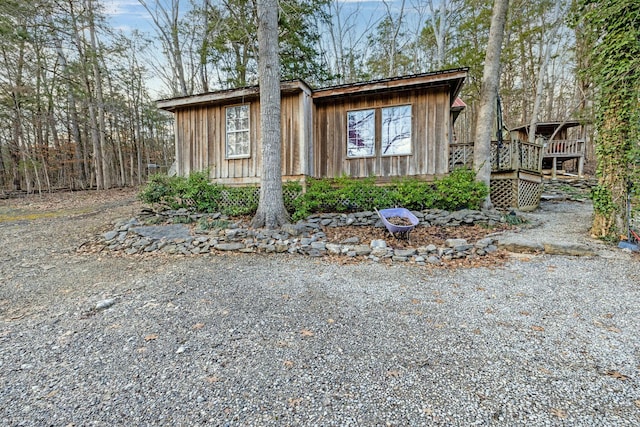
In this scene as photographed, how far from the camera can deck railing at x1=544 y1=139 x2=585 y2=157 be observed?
1330 cm

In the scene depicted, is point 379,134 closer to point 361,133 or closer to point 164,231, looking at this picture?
point 361,133

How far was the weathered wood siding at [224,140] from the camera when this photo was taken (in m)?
7.60

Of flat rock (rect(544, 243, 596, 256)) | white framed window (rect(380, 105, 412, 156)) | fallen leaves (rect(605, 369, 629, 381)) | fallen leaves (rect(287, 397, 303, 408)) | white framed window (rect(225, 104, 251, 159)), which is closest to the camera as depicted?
fallen leaves (rect(287, 397, 303, 408))

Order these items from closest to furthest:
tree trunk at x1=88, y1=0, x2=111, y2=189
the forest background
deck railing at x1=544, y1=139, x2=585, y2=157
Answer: the forest background, deck railing at x1=544, y1=139, x2=585, y2=157, tree trunk at x1=88, y1=0, x2=111, y2=189

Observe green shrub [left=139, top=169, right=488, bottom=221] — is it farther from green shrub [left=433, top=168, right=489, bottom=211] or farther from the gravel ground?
the gravel ground

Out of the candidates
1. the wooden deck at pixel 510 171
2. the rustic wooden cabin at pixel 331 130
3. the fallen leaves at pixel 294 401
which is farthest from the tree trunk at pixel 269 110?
the wooden deck at pixel 510 171

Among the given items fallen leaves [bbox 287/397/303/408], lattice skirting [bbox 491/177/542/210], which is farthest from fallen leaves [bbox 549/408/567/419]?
lattice skirting [bbox 491/177/542/210]

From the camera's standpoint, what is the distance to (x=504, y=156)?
797cm

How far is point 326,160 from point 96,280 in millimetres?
6044

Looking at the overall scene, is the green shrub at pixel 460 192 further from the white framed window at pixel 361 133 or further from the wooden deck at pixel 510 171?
the white framed window at pixel 361 133

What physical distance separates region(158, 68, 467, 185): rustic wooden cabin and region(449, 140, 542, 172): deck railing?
500 mm

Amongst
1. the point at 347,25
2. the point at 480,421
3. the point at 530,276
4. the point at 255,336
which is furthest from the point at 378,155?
the point at 347,25

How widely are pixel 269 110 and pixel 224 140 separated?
10.6 ft

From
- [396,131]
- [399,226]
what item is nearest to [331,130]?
[396,131]
